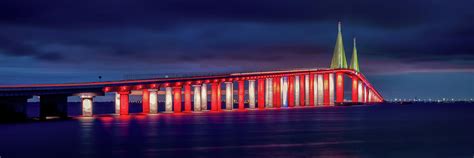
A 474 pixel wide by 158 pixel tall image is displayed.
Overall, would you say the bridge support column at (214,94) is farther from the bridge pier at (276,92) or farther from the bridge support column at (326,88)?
the bridge support column at (326,88)

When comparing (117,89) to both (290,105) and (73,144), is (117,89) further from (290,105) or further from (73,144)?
(290,105)

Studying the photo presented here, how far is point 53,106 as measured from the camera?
81125mm

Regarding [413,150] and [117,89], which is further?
[117,89]

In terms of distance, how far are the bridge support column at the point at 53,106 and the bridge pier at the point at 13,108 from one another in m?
3.16

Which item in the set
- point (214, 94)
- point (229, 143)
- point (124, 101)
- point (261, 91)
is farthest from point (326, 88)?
point (229, 143)

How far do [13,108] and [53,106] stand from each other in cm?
728

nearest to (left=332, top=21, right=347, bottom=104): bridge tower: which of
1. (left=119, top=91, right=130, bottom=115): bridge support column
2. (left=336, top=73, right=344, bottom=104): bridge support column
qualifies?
(left=336, top=73, right=344, bottom=104): bridge support column

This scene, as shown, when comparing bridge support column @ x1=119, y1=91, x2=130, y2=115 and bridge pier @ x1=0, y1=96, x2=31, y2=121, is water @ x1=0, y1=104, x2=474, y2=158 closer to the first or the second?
bridge pier @ x1=0, y1=96, x2=31, y2=121

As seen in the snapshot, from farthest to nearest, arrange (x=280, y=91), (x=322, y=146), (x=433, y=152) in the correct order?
(x=280, y=91) < (x=322, y=146) < (x=433, y=152)

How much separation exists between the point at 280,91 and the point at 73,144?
3744 inches

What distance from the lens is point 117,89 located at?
310ft

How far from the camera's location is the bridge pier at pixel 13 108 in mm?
71938

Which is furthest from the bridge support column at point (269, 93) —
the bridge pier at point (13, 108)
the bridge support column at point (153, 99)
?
the bridge pier at point (13, 108)

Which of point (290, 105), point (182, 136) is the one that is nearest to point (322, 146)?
point (182, 136)
